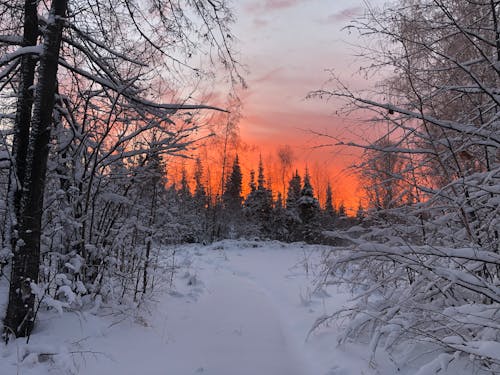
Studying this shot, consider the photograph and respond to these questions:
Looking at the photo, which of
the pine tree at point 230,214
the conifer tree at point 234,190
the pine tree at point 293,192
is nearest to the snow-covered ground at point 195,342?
the pine tree at point 293,192

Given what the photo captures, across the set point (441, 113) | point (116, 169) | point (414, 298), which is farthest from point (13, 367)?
point (441, 113)

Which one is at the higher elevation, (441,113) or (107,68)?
(107,68)

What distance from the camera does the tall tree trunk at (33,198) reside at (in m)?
2.93

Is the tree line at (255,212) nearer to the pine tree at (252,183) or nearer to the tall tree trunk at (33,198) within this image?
the pine tree at (252,183)

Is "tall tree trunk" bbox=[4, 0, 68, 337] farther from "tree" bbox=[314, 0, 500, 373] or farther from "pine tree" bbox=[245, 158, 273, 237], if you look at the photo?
"pine tree" bbox=[245, 158, 273, 237]

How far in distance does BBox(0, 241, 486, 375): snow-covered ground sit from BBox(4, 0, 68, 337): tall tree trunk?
277mm

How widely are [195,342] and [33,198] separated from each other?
A: 7.80 ft

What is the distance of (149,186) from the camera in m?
5.61

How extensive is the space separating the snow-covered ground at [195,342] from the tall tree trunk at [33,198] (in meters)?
0.28

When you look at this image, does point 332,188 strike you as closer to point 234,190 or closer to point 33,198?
point 33,198

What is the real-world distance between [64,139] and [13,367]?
2370 millimetres

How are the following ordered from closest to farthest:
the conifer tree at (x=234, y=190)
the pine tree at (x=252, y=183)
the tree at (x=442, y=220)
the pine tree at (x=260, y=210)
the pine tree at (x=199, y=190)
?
the tree at (x=442, y=220) < the pine tree at (x=260, y=210) < the pine tree at (x=199, y=190) < the conifer tree at (x=234, y=190) < the pine tree at (x=252, y=183)

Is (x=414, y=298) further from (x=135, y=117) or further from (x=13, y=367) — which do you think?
(x=135, y=117)

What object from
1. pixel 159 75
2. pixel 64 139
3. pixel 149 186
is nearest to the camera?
pixel 64 139
